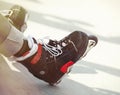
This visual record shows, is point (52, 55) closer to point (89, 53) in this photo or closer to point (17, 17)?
point (17, 17)

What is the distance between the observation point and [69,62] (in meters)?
1.24

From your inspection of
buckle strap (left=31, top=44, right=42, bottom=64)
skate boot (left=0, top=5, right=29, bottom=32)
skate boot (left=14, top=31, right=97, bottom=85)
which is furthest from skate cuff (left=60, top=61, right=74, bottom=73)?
skate boot (left=0, top=5, right=29, bottom=32)

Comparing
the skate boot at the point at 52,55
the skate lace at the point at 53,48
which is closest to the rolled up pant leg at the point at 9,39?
the skate boot at the point at 52,55

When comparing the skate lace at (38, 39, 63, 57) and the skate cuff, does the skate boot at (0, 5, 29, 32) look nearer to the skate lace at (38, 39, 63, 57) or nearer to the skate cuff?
the skate lace at (38, 39, 63, 57)

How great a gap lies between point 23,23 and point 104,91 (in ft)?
1.37

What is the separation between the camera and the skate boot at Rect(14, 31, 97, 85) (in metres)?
1.13

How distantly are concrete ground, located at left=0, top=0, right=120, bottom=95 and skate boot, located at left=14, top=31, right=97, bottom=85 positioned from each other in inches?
2.4

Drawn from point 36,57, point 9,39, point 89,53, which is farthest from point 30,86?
point 89,53

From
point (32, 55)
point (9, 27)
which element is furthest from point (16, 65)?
point (9, 27)

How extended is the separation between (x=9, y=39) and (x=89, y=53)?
0.75 m

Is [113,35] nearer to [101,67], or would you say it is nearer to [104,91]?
[101,67]

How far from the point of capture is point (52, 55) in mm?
1204

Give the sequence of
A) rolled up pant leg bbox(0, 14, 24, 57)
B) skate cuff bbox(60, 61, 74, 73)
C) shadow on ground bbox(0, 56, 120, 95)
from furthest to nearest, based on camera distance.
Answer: skate cuff bbox(60, 61, 74, 73) → shadow on ground bbox(0, 56, 120, 95) → rolled up pant leg bbox(0, 14, 24, 57)

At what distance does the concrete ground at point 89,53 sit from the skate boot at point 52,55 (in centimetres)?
6
